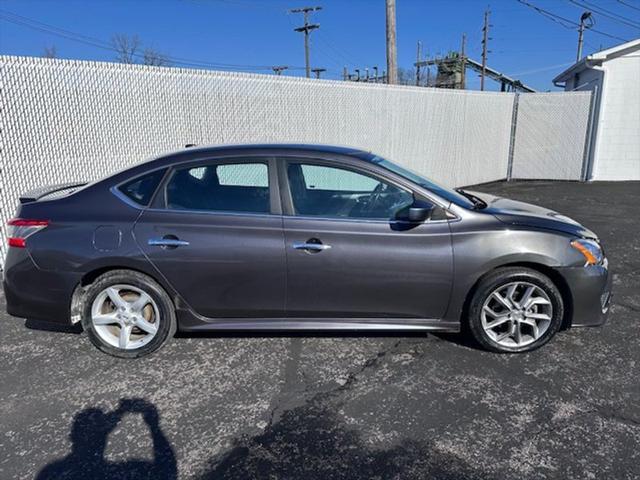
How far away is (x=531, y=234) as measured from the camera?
10.3 ft

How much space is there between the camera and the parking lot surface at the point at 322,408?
7.38ft

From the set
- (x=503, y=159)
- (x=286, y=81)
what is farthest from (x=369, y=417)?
(x=503, y=159)

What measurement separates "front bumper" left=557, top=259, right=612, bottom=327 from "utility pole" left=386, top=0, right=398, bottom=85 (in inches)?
320

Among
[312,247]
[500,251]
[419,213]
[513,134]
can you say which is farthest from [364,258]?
[513,134]

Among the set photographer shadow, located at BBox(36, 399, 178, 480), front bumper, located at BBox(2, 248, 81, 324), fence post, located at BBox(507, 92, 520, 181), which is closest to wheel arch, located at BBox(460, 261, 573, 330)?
photographer shadow, located at BBox(36, 399, 178, 480)

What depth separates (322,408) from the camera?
2.69 m

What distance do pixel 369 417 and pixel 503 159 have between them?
11716mm

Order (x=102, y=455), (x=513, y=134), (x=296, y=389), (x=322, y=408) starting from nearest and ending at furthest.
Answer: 1. (x=102, y=455)
2. (x=322, y=408)
3. (x=296, y=389)
4. (x=513, y=134)

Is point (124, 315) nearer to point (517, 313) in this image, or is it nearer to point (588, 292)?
point (517, 313)

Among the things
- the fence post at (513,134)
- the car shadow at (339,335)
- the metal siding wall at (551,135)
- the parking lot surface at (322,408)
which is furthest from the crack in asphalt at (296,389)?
the metal siding wall at (551,135)

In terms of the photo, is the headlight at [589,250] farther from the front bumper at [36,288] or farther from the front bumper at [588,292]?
the front bumper at [36,288]

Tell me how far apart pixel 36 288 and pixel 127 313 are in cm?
69

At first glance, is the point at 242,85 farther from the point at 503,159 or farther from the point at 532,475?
the point at 503,159

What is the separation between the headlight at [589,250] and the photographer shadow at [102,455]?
3022mm
